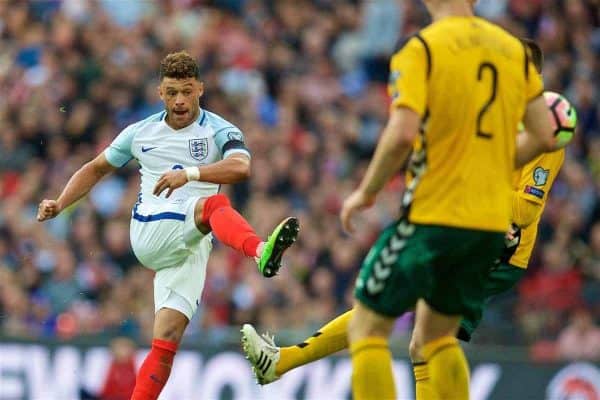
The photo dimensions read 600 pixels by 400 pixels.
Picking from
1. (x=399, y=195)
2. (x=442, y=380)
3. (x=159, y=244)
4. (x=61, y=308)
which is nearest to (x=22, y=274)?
(x=61, y=308)

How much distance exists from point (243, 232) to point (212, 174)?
16.3 inches

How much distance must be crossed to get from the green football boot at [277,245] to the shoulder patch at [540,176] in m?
1.56

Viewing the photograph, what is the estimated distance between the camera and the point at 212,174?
904cm

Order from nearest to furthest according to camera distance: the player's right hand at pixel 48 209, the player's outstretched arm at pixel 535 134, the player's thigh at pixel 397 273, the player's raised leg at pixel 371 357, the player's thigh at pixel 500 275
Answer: the player's thigh at pixel 397 273 < the player's raised leg at pixel 371 357 < the player's outstretched arm at pixel 535 134 < the player's right hand at pixel 48 209 < the player's thigh at pixel 500 275

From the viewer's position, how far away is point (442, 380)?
7754 mm

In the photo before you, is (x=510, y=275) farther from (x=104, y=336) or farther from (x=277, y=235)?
(x=104, y=336)

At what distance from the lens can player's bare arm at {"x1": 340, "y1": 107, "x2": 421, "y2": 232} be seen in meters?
6.86

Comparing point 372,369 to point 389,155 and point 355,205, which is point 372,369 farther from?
point 389,155

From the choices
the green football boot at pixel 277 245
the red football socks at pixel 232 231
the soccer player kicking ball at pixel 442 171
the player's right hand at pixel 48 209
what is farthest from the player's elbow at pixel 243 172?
the soccer player kicking ball at pixel 442 171

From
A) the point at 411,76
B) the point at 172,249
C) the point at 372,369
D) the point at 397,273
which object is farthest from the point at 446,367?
the point at 172,249

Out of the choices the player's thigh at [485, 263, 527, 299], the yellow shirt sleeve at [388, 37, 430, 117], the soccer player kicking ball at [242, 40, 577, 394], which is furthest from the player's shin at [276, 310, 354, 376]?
the yellow shirt sleeve at [388, 37, 430, 117]

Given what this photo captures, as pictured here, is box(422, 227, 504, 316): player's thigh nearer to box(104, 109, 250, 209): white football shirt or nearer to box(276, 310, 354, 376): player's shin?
box(276, 310, 354, 376): player's shin

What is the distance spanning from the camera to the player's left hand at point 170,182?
8695 mm

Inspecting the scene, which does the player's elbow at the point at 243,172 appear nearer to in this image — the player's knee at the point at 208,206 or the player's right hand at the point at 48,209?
the player's knee at the point at 208,206
